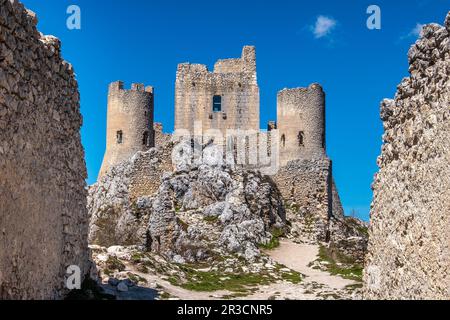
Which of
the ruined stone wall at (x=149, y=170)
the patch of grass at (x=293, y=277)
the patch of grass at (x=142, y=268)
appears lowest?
the patch of grass at (x=293, y=277)

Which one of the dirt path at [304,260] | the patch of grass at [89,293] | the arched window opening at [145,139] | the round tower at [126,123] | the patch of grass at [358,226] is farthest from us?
the arched window opening at [145,139]

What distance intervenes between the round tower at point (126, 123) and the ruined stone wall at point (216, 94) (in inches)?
113

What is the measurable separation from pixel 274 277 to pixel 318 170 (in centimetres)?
1381

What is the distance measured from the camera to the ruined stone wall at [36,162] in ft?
23.4

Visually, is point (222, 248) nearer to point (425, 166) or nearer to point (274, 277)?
point (274, 277)

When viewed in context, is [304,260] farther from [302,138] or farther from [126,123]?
[126,123]

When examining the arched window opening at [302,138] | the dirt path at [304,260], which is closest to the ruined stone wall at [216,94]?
the arched window opening at [302,138]

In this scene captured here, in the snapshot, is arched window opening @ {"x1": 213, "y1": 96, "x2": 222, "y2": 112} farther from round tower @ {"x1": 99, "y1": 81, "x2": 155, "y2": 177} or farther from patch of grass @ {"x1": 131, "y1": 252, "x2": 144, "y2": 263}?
patch of grass @ {"x1": 131, "y1": 252, "x2": 144, "y2": 263}

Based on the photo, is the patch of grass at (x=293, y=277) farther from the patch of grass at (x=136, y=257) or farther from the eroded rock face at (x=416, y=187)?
the eroded rock face at (x=416, y=187)

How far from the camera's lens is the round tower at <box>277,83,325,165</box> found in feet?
124

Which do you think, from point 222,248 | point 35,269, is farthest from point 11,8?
point 222,248

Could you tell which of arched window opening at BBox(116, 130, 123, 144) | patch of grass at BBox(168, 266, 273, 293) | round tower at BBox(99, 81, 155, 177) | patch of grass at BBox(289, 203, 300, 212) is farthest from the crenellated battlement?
patch of grass at BBox(168, 266, 273, 293)

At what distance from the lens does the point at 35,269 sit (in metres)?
8.37

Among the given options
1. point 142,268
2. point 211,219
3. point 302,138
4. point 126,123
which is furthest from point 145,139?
point 142,268
